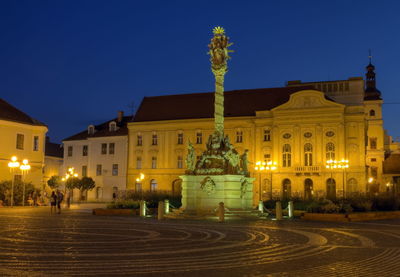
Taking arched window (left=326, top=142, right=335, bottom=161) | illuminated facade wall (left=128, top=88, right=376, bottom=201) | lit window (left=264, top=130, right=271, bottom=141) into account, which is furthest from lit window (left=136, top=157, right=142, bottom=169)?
arched window (left=326, top=142, right=335, bottom=161)

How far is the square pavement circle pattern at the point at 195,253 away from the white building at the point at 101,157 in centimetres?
4893

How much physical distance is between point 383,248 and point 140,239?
295 inches

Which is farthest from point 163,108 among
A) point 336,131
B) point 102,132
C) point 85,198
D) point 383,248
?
point 383,248

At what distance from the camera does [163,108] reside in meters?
70.1

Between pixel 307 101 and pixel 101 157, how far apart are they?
93.9ft

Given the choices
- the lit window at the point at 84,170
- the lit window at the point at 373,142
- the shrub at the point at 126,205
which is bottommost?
the shrub at the point at 126,205

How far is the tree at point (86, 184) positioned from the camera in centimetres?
6581

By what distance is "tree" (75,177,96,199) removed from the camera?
6581cm

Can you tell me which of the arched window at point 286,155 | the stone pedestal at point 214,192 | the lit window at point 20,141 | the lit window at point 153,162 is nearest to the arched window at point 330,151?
the arched window at point 286,155

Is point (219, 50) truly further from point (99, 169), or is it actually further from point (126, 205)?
point (99, 169)

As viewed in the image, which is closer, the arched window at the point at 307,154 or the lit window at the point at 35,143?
the lit window at the point at 35,143

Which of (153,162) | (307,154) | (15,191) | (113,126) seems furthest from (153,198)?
(113,126)

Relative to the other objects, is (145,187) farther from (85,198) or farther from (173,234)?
(173,234)

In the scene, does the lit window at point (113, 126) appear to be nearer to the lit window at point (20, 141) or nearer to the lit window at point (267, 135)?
the lit window at point (267, 135)
